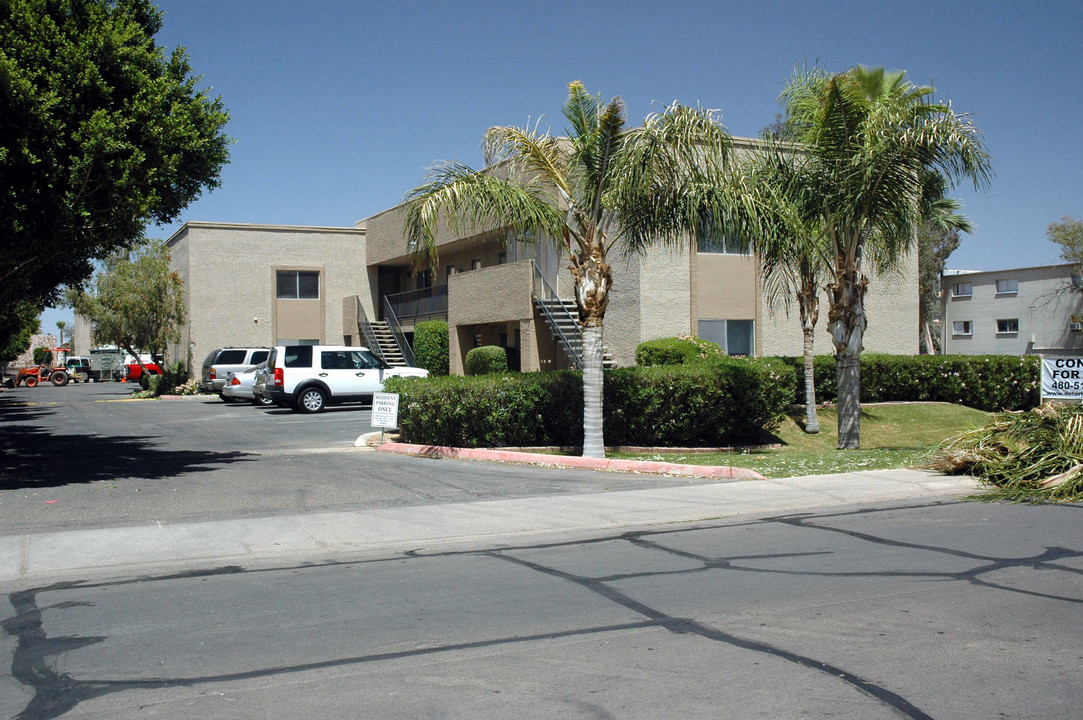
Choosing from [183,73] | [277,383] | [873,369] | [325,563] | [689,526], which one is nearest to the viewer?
[325,563]

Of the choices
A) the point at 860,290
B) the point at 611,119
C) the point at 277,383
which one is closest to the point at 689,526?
the point at 611,119

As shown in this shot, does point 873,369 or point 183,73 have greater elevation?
point 183,73

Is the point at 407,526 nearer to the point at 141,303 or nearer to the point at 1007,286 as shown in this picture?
the point at 141,303

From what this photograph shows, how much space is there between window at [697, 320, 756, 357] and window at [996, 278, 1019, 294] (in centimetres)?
2720

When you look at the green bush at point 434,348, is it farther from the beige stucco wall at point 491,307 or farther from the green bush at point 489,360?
the green bush at point 489,360

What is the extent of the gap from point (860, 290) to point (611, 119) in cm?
615

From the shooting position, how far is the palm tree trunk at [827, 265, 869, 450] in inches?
666

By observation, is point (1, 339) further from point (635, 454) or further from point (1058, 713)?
point (1058, 713)

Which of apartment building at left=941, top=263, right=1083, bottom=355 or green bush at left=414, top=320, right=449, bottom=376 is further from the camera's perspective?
apartment building at left=941, top=263, right=1083, bottom=355

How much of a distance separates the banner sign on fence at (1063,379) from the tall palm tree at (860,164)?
3.18 m

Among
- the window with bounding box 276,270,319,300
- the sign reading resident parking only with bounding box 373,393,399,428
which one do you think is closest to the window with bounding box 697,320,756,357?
the sign reading resident parking only with bounding box 373,393,399,428

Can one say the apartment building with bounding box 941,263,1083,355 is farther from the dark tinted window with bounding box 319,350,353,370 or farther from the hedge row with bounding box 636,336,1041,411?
the dark tinted window with bounding box 319,350,353,370

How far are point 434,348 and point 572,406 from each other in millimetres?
16015

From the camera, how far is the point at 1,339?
103 feet
